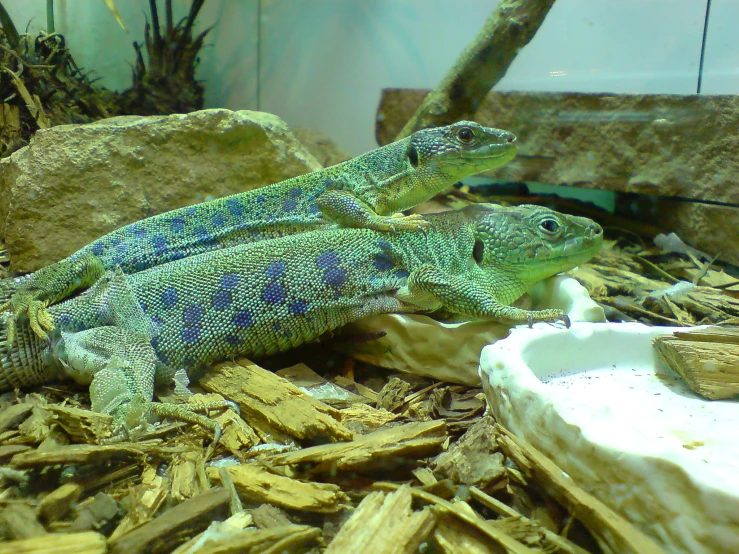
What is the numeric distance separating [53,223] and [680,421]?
405 cm

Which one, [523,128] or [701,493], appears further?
[523,128]

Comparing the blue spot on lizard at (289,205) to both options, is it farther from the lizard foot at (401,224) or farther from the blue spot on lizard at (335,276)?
the blue spot on lizard at (335,276)

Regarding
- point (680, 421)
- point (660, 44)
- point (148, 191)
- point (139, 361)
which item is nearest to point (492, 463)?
point (680, 421)

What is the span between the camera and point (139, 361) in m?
3.18

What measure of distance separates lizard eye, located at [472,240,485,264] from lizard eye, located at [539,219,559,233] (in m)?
0.40

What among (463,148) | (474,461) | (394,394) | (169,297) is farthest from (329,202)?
(474,461)

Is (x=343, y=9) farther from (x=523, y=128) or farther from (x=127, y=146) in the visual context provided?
(x=127, y=146)

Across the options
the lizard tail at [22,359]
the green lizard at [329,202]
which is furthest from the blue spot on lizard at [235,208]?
the lizard tail at [22,359]

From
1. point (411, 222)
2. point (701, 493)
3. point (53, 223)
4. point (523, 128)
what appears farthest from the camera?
point (523, 128)

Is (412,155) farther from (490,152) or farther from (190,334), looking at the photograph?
(190,334)

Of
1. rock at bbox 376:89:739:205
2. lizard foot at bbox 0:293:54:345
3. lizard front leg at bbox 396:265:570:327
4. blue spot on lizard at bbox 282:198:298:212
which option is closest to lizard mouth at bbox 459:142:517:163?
lizard front leg at bbox 396:265:570:327

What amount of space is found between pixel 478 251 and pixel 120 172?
104 inches

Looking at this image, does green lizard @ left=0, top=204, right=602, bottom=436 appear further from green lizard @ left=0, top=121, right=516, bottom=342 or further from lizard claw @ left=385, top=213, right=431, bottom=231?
green lizard @ left=0, top=121, right=516, bottom=342

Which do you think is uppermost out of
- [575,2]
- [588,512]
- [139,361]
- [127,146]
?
[575,2]
